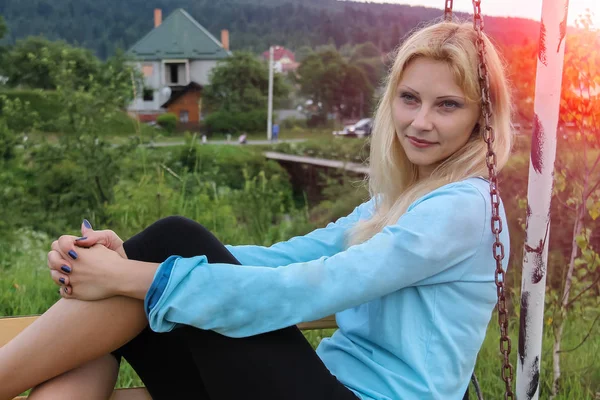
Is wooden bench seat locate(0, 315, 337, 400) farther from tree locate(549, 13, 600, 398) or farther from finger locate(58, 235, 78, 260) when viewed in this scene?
tree locate(549, 13, 600, 398)

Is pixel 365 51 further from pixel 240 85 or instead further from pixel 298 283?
pixel 298 283

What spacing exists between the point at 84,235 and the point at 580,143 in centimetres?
230

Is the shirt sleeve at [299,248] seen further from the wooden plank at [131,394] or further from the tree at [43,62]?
the tree at [43,62]

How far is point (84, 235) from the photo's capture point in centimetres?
149

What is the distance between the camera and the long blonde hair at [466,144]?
1.48 meters

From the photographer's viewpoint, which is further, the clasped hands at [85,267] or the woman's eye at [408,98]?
the woman's eye at [408,98]

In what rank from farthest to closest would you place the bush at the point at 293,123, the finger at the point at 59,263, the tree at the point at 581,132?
the bush at the point at 293,123 < the tree at the point at 581,132 < the finger at the point at 59,263

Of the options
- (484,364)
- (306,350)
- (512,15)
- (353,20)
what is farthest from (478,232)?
(353,20)

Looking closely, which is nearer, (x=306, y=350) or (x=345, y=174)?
(x=306, y=350)

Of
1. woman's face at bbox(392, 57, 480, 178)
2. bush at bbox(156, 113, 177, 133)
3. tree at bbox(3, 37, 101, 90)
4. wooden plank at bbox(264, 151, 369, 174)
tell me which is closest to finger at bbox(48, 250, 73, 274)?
woman's face at bbox(392, 57, 480, 178)

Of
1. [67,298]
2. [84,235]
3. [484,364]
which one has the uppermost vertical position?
[84,235]

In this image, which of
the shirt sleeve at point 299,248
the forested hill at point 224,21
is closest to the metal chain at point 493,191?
the shirt sleeve at point 299,248

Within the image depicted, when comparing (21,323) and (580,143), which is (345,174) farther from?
(21,323)

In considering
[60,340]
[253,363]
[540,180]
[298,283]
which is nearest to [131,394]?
[60,340]
